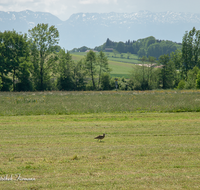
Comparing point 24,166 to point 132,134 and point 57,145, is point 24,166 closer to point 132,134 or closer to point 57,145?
point 57,145

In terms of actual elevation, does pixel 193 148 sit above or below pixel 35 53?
below

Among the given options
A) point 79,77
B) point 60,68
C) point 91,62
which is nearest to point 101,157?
point 79,77

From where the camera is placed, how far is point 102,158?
9.20 metres

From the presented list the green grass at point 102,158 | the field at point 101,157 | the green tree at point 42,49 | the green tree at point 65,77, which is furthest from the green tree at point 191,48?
the green grass at point 102,158

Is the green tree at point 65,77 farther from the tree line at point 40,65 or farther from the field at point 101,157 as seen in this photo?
the field at point 101,157

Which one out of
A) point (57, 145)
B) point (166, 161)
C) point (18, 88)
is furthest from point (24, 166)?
point (18, 88)

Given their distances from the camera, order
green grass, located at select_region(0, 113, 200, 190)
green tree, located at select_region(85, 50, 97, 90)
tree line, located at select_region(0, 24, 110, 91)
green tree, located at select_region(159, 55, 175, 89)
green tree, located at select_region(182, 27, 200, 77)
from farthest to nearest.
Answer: green tree, located at select_region(182, 27, 200, 77) < green tree, located at select_region(159, 55, 175, 89) < green tree, located at select_region(85, 50, 97, 90) < tree line, located at select_region(0, 24, 110, 91) < green grass, located at select_region(0, 113, 200, 190)

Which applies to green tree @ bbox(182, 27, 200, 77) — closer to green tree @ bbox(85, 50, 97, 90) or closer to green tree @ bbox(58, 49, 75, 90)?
green tree @ bbox(85, 50, 97, 90)

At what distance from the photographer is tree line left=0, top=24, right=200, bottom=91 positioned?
185ft

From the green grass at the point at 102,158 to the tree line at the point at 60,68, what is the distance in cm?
4493

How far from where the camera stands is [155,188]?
666 centimetres

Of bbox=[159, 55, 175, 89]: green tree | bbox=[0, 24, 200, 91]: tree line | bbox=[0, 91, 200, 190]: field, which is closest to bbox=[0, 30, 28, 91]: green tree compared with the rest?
bbox=[0, 24, 200, 91]: tree line

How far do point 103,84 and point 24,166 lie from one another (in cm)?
6608

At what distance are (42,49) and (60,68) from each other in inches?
319
